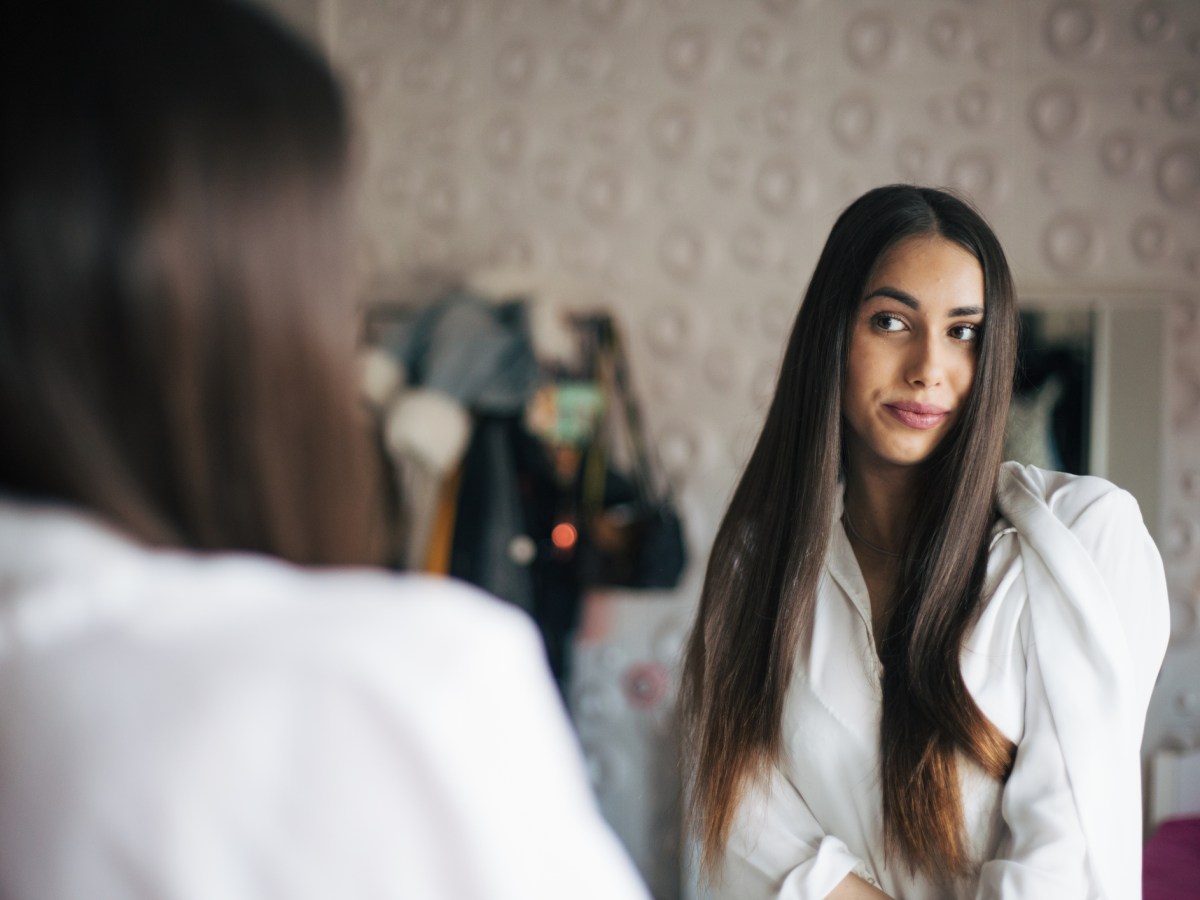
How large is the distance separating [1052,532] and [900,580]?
0.18m

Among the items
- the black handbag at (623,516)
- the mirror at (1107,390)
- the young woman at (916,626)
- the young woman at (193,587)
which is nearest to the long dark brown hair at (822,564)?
the young woman at (916,626)

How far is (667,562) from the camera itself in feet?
6.61

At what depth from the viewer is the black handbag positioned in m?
2.02

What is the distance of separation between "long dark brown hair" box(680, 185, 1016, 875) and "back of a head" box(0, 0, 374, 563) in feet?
2.33

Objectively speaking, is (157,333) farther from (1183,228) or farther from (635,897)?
(1183,228)

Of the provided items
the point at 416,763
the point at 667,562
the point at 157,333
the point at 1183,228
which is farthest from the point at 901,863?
the point at 1183,228

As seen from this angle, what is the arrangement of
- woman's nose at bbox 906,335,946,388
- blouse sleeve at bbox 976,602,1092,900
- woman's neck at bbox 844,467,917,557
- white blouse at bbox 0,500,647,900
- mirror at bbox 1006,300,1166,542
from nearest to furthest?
white blouse at bbox 0,500,647,900 → blouse sleeve at bbox 976,602,1092,900 → woman's nose at bbox 906,335,946,388 → woman's neck at bbox 844,467,917,557 → mirror at bbox 1006,300,1166,542

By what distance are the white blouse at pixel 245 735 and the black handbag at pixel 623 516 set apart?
164 centimetres

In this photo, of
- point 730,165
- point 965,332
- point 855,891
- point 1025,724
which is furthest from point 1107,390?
point 855,891

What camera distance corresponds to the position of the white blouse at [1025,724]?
2.76ft

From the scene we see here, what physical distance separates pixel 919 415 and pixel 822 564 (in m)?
0.20

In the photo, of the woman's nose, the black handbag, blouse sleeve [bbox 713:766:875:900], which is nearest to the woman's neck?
the woman's nose

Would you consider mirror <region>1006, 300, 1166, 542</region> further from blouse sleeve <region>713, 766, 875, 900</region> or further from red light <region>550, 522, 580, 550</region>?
blouse sleeve <region>713, 766, 875, 900</region>

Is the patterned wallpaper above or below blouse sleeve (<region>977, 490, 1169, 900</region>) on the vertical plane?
above
